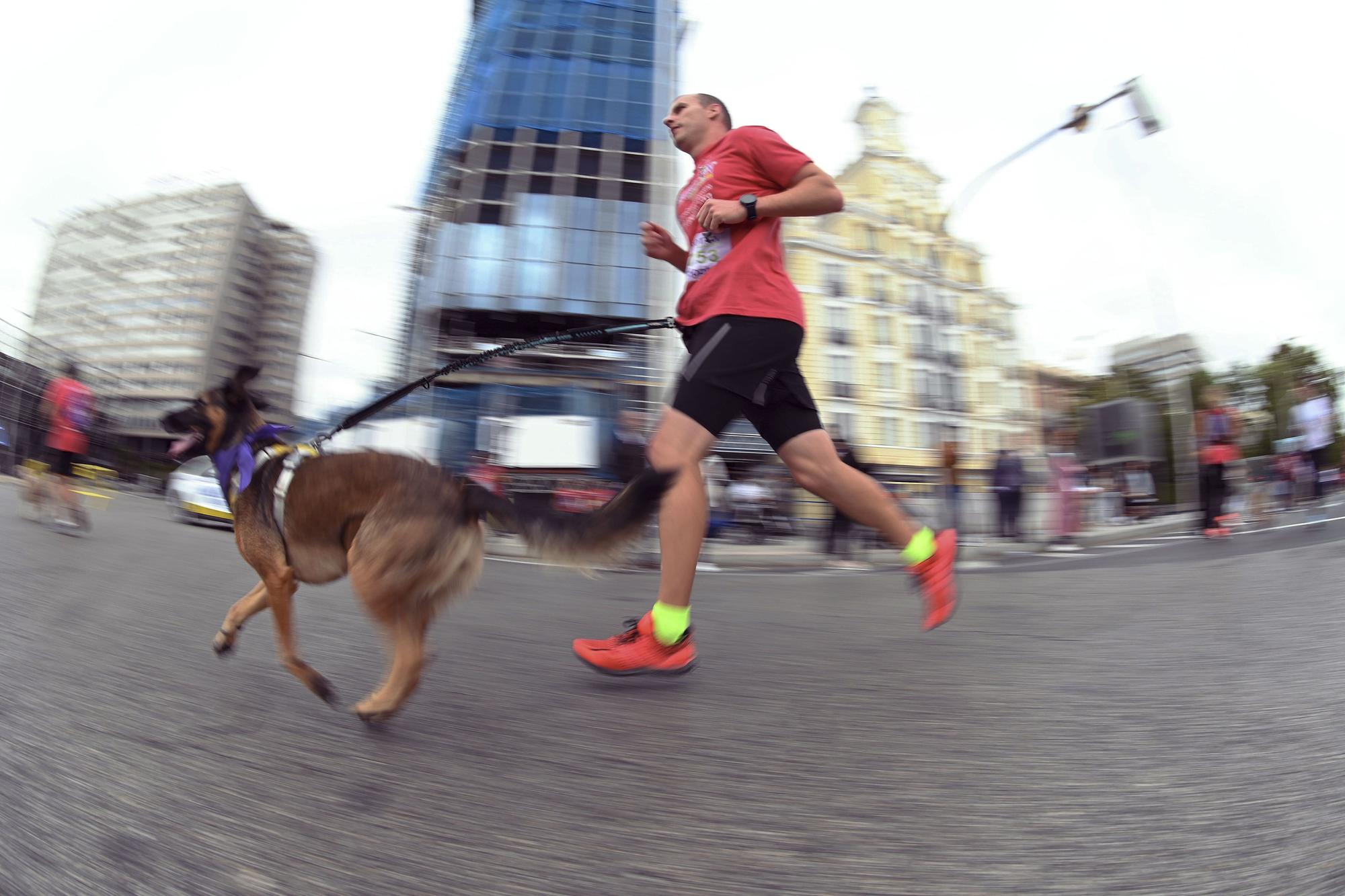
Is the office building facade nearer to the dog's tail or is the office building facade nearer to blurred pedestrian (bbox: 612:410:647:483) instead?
the dog's tail

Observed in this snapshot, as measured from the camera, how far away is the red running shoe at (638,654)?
2383 mm

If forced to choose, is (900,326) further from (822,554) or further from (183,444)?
(183,444)

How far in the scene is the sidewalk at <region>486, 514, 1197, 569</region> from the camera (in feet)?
30.6

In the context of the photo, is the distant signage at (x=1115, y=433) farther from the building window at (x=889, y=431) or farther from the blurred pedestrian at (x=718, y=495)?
the blurred pedestrian at (x=718, y=495)

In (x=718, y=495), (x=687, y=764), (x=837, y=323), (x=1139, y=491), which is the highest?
(x=837, y=323)

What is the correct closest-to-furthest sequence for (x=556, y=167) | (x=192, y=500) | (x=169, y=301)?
(x=169, y=301)
(x=192, y=500)
(x=556, y=167)

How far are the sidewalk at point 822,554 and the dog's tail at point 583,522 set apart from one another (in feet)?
20.1

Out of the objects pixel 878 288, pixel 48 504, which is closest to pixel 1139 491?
pixel 878 288

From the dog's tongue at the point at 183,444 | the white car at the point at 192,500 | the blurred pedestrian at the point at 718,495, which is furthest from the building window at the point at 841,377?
the dog's tongue at the point at 183,444

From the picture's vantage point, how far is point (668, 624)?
7.94ft

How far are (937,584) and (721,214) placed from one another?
57.7 inches

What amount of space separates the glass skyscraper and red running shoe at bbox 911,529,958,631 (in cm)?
2578

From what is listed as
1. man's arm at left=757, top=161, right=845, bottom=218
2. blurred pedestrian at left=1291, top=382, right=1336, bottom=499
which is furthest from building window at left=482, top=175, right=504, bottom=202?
man's arm at left=757, top=161, right=845, bottom=218

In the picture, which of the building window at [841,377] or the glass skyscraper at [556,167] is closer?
the building window at [841,377]
